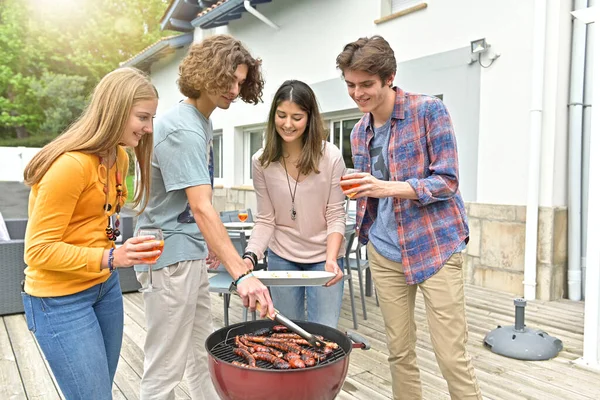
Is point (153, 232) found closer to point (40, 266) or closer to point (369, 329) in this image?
point (40, 266)

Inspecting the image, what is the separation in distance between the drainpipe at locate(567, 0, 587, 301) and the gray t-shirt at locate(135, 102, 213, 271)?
14.3ft

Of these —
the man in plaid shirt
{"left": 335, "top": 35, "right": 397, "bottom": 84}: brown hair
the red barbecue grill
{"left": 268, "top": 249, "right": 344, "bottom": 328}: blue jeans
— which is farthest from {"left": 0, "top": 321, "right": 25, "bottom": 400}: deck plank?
{"left": 335, "top": 35, "right": 397, "bottom": 84}: brown hair

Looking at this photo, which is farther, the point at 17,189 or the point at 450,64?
the point at 17,189

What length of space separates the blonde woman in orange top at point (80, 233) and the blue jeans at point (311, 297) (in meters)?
0.95

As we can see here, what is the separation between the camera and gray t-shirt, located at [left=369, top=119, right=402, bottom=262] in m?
2.14

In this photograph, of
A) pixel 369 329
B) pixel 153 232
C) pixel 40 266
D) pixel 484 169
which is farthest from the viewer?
pixel 484 169

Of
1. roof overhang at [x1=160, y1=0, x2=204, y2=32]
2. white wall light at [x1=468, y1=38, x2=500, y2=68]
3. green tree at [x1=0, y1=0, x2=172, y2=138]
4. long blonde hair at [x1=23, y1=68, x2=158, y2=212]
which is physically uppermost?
green tree at [x1=0, y1=0, x2=172, y2=138]

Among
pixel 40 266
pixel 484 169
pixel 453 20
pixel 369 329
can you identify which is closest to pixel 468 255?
pixel 484 169

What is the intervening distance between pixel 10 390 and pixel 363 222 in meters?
2.46

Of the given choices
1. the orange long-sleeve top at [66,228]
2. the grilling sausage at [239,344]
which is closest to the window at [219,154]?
the grilling sausage at [239,344]

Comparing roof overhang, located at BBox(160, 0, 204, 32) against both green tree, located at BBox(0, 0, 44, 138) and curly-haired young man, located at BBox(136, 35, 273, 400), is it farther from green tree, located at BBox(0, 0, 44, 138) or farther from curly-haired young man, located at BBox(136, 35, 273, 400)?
green tree, located at BBox(0, 0, 44, 138)

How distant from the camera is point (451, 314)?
2.02 m

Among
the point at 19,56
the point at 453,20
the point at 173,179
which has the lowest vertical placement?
the point at 173,179

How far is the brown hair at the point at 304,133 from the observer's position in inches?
85.0
